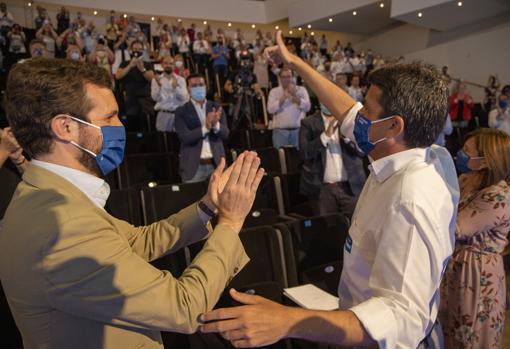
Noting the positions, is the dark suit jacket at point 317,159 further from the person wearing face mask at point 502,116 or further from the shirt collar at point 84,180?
the person wearing face mask at point 502,116

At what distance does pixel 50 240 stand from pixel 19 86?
461 millimetres

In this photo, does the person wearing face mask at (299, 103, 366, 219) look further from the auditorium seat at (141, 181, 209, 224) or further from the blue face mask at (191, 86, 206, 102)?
the blue face mask at (191, 86, 206, 102)

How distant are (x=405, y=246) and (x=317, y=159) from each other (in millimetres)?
2634

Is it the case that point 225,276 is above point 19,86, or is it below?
below

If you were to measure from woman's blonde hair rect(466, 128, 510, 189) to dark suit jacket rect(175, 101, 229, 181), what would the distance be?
2.52 m

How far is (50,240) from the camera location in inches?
34.5

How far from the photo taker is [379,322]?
94cm

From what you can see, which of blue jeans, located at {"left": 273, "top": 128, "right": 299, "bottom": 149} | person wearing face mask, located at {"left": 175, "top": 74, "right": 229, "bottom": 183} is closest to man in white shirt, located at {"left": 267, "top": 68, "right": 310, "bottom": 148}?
blue jeans, located at {"left": 273, "top": 128, "right": 299, "bottom": 149}

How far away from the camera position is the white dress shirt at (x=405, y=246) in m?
0.97

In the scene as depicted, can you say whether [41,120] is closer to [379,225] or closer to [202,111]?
[379,225]

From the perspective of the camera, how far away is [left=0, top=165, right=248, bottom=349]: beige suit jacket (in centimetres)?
87

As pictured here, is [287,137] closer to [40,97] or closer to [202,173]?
[202,173]

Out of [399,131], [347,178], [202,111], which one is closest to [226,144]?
[202,111]

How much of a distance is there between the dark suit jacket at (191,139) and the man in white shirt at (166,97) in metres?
1.58
